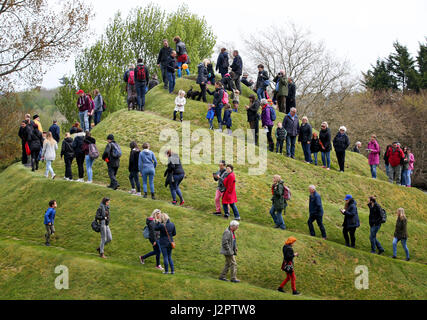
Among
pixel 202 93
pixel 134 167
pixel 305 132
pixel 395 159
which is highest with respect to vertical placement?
pixel 202 93

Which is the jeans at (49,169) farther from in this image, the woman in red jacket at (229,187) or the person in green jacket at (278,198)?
the person in green jacket at (278,198)

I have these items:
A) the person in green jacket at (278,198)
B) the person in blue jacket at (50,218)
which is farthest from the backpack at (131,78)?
the person in green jacket at (278,198)

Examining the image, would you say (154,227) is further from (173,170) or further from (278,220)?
(278,220)

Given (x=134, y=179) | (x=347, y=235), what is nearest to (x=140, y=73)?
(x=134, y=179)

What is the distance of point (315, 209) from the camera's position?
70.8 feet

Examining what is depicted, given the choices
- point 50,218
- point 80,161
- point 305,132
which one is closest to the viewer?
point 50,218

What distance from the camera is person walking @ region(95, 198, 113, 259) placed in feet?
59.0

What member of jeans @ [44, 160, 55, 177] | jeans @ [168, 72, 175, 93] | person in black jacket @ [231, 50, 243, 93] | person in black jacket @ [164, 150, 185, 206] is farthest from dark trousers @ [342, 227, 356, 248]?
jeans @ [168, 72, 175, 93]

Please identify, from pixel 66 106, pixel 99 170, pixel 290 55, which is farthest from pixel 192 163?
pixel 290 55

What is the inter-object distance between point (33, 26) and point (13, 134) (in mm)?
28117

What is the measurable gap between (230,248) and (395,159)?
1734cm
